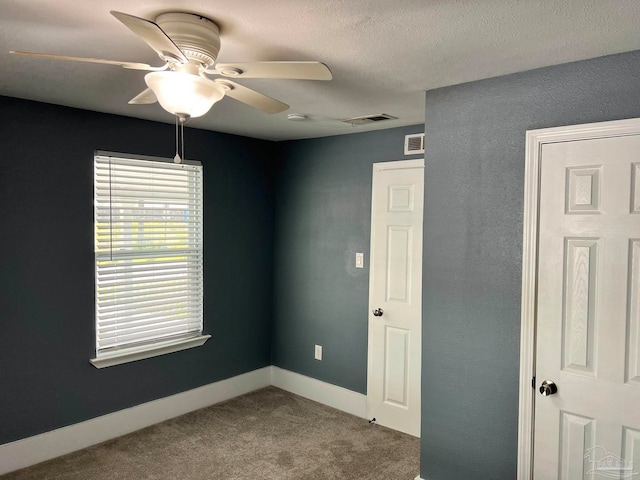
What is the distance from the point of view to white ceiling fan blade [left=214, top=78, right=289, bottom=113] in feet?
6.28

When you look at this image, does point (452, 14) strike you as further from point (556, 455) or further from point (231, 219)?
point (231, 219)

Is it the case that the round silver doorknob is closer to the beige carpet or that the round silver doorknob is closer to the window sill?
the beige carpet

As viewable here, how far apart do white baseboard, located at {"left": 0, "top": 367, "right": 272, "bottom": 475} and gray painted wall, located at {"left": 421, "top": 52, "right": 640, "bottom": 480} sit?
210 centimetres

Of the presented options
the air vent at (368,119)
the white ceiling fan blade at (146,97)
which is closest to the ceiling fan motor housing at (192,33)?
the white ceiling fan blade at (146,97)

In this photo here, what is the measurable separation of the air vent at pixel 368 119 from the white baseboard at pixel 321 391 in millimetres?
2198

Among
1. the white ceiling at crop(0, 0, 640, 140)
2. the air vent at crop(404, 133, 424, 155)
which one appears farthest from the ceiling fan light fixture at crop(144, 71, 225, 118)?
the air vent at crop(404, 133, 424, 155)

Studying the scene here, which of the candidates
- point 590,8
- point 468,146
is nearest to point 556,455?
point 468,146

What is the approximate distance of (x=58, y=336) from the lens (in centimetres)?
331

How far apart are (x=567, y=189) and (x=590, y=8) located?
0.84 metres

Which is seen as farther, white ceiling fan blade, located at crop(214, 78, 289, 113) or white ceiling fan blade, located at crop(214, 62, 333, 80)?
white ceiling fan blade, located at crop(214, 78, 289, 113)

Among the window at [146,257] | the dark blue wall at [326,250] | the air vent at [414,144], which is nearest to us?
the window at [146,257]

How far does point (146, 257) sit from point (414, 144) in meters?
2.21

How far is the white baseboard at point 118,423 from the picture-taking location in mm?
3145

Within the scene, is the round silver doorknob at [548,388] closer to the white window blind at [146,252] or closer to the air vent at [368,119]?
the air vent at [368,119]
